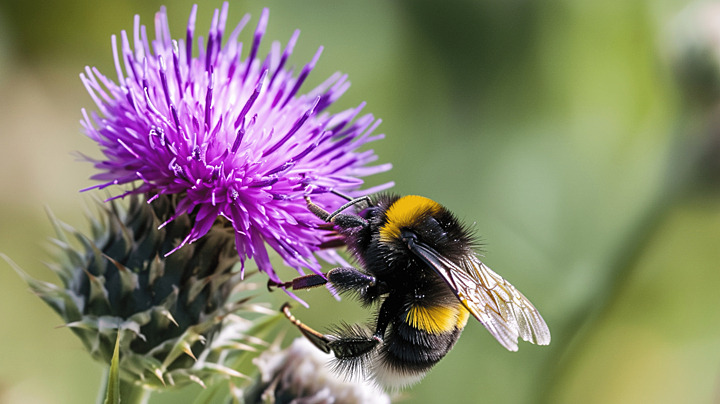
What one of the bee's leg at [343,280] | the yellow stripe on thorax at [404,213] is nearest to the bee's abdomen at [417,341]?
the bee's leg at [343,280]

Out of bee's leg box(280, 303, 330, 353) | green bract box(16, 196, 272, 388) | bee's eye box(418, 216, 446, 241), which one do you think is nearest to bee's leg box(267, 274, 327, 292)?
bee's leg box(280, 303, 330, 353)

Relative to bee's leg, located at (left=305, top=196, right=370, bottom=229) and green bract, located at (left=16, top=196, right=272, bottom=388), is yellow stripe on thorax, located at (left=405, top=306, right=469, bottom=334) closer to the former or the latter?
bee's leg, located at (left=305, top=196, right=370, bottom=229)

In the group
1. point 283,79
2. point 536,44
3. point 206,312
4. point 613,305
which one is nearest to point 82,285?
point 206,312

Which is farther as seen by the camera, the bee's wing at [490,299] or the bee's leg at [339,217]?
the bee's leg at [339,217]

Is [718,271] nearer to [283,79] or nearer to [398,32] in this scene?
[398,32]

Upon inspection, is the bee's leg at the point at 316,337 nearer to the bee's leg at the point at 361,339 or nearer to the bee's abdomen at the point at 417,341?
the bee's leg at the point at 361,339

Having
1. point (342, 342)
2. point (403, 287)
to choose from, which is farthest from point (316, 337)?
point (403, 287)

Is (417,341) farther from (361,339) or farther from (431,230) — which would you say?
(431,230)
